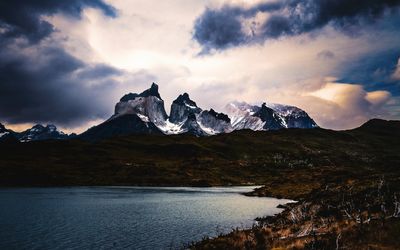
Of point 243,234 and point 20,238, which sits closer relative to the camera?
point 243,234

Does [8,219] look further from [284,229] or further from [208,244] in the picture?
[284,229]

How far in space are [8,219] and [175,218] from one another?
32774 mm

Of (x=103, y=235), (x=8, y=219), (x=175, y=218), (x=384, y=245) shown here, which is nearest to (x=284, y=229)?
(x=384, y=245)

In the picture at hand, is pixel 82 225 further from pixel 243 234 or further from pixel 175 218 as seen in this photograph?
pixel 243 234

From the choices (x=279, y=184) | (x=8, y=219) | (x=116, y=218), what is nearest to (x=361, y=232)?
(x=116, y=218)

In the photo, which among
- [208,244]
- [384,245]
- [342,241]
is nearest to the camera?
[384,245]

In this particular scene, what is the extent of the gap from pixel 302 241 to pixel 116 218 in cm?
5159

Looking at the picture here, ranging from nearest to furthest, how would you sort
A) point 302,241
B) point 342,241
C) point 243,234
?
point 342,241, point 302,241, point 243,234

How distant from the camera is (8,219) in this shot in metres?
76.2

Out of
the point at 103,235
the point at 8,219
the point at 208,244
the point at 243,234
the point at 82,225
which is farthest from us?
the point at 8,219

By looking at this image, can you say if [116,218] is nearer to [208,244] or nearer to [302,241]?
[208,244]

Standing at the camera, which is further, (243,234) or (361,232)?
(243,234)

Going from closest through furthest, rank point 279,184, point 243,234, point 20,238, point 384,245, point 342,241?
point 384,245, point 342,241, point 243,234, point 20,238, point 279,184

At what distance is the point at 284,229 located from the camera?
4831 cm
